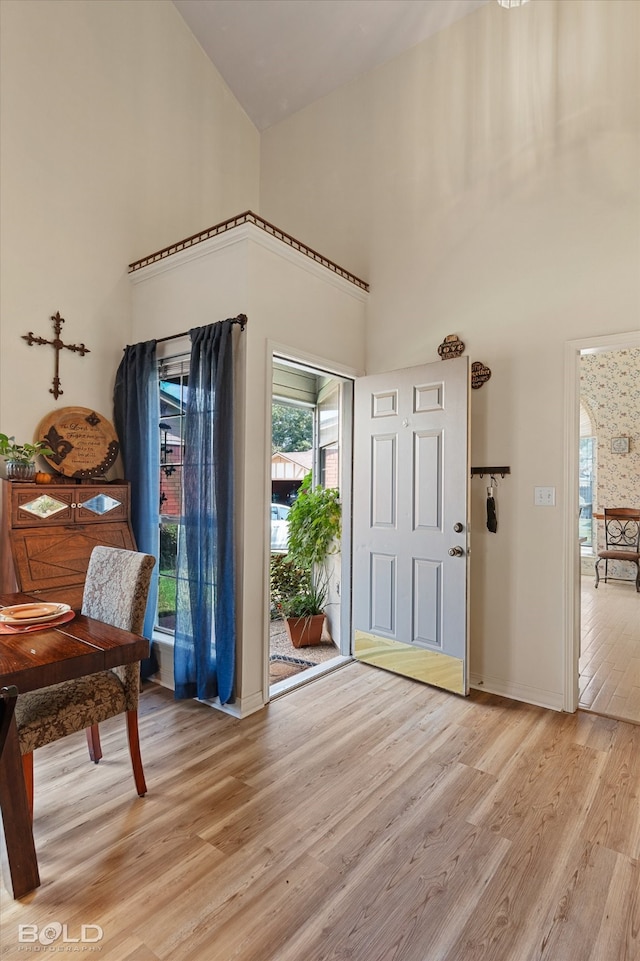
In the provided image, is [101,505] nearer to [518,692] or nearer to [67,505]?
[67,505]

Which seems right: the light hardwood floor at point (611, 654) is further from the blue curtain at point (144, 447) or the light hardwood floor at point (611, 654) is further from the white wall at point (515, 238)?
the blue curtain at point (144, 447)

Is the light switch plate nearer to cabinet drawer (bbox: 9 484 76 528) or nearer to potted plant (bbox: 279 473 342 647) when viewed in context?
potted plant (bbox: 279 473 342 647)

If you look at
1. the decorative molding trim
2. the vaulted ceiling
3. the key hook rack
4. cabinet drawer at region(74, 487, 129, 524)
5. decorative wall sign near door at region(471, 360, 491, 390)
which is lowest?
cabinet drawer at region(74, 487, 129, 524)

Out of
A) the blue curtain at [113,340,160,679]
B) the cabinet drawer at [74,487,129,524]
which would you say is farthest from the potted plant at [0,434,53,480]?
the blue curtain at [113,340,160,679]

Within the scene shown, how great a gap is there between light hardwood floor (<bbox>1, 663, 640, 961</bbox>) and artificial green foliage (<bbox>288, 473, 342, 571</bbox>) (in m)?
1.67

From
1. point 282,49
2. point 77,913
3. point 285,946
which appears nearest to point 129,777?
point 77,913

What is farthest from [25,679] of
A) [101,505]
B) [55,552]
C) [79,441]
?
[79,441]

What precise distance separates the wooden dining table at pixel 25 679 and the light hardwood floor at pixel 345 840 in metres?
0.10

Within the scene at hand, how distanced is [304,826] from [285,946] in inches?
19.4

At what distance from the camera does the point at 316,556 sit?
436cm

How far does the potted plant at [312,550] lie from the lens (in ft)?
13.9

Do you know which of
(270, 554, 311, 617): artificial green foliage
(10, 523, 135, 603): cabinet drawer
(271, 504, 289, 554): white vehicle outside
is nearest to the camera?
(10, 523, 135, 603): cabinet drawer

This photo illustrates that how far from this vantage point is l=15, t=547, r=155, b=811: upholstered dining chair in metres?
1.78

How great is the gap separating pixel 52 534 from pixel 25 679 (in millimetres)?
1549
